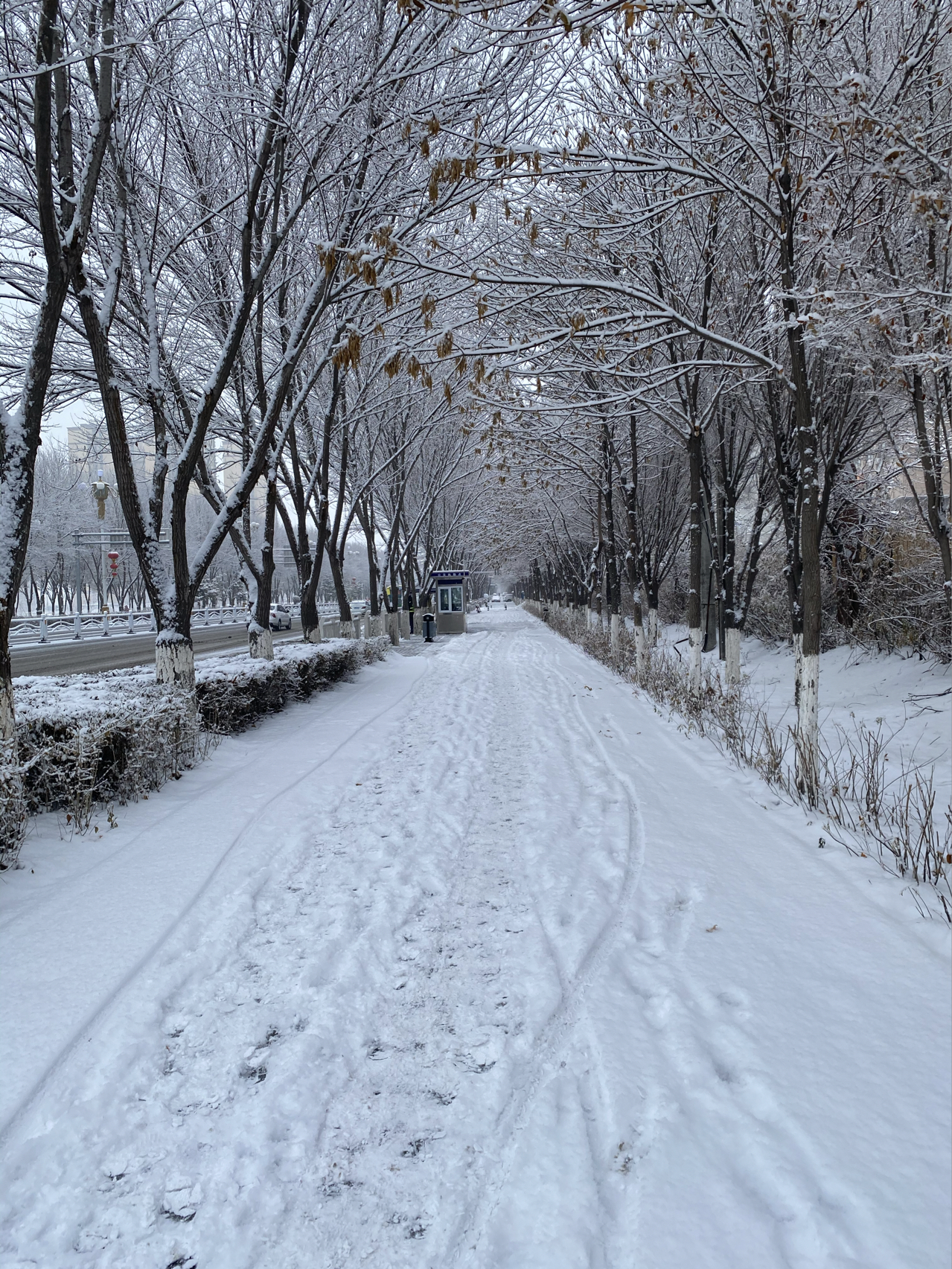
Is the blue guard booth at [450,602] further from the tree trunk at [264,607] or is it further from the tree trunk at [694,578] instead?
the tree trunk at [694,578]

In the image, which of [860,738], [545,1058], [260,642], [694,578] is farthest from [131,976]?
[694,578]

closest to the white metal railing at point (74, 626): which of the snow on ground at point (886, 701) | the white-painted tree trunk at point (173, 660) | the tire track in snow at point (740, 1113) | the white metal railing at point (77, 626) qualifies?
the white metal railing at point (77, 626)

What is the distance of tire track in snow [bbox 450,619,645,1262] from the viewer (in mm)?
1959

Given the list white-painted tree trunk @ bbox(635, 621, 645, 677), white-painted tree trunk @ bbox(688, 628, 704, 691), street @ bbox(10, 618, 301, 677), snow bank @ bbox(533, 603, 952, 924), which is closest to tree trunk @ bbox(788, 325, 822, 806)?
snow bank @ bbox(533, 603, 952, 924)

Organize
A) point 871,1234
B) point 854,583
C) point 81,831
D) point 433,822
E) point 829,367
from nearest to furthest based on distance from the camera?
point 871,1234 < point 81,831 < point 433,822 < point 829,367 < point 854,583

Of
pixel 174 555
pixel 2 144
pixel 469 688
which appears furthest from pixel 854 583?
pixel 2 144

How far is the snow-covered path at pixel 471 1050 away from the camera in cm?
194

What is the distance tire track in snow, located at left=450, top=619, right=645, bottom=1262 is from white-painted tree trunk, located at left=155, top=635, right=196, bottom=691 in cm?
535

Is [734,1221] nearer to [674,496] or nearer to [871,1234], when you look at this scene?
[871,1234]

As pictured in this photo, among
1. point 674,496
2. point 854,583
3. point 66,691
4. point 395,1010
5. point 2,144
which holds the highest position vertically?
point 2,144

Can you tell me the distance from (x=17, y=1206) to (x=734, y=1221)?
205cm

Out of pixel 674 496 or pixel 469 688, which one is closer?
pixel 469 688

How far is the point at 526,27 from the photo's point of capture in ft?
12.1

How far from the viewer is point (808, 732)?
226 inches
